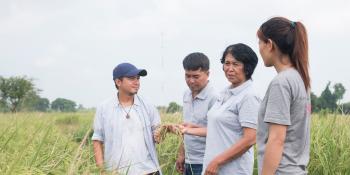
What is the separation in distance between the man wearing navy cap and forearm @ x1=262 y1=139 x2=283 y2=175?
1179 mm

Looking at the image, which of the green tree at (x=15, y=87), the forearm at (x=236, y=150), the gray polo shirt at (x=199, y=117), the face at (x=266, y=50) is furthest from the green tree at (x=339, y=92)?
the green tree at (x=15, y=87)

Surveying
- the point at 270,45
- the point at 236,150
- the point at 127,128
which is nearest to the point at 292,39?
the point at 270,45

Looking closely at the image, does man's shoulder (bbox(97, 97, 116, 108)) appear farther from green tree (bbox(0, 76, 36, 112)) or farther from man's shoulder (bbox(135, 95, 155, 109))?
green tree (bbox(0, 76, 36, 112))

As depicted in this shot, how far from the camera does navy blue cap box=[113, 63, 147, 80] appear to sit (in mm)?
3434

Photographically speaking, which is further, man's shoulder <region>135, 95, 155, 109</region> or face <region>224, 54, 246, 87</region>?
man's shoulder <region>135, 95, 155, 109</region>

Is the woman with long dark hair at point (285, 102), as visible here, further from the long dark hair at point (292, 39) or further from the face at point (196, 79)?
the face at point (196, 79)

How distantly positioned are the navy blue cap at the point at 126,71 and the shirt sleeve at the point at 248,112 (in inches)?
32.2

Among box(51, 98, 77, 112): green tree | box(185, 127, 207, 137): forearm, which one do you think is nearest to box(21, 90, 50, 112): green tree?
box(51, 98, 77, 112): green tree

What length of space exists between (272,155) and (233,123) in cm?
68

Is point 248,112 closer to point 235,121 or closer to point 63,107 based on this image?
point 235,121

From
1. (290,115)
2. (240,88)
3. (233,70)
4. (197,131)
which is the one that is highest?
(233,70)

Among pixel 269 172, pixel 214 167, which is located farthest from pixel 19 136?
pixel 269 172

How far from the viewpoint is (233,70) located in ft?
9.88

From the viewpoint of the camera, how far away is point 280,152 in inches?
90.3
